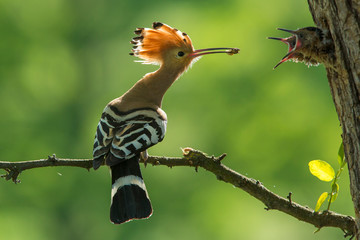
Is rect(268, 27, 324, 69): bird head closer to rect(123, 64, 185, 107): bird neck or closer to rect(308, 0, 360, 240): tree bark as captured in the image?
rect(308, 0, 360, 240): tree bark

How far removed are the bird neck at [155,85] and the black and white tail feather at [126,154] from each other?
261mm

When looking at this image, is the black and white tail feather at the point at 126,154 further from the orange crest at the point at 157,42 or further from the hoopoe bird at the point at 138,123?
the orange crest at the point at 157,42

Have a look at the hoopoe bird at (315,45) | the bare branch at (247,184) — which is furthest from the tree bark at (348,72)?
the bare branch at (247,184)

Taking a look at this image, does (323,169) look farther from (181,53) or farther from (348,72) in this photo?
(181,53)

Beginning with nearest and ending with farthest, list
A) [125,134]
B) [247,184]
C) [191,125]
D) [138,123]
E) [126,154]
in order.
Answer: [247,184] < [126,154] < [125,134] < [138,123] < [191,125]

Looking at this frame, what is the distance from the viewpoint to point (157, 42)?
9.95 ft

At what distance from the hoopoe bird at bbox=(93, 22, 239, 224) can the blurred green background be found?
3674 mm

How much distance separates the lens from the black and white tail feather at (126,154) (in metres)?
2.48

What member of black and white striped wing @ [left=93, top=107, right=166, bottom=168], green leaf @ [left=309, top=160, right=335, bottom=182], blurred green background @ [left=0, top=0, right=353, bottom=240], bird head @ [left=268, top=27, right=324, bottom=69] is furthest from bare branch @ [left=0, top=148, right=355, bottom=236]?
blurred green background @ [left=0, top=0, right=353, bottom=240]

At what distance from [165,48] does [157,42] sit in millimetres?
62

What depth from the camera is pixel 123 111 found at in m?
2.88

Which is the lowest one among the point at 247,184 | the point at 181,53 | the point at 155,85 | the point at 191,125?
the point at 247,184

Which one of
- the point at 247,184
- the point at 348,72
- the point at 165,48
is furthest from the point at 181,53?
the point at 348,72

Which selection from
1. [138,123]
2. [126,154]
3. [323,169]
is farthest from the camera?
[138,123]
